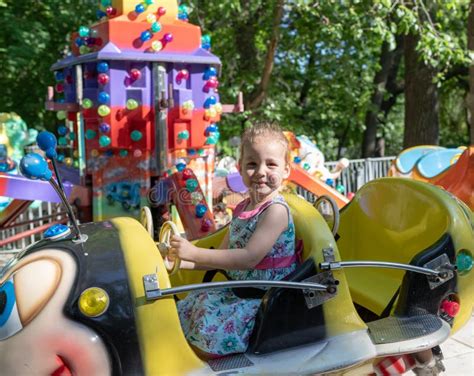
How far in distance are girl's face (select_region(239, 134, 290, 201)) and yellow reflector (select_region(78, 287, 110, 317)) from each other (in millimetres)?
746

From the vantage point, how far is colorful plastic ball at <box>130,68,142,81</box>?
4857 millimetres

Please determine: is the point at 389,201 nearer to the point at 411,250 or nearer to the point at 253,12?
the point at 411,250

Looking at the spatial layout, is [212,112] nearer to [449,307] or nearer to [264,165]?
[264,165]

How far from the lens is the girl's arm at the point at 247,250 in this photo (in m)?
2.01

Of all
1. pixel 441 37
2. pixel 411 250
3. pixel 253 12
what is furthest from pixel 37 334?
pixel 253 12

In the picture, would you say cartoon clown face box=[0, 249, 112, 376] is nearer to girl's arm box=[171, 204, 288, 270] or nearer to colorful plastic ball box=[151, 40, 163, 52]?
girl's arm box=[171, 204, 288, 270]

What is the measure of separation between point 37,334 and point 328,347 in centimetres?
101

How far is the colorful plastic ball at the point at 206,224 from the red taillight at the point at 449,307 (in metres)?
2.42

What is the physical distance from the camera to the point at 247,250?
6.89 feet

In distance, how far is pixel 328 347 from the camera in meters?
2.07

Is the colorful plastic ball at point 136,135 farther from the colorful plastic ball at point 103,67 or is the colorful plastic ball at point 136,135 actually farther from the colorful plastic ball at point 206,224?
the colorful plastic ball at point 206,224

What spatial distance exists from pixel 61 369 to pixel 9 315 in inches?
9.5

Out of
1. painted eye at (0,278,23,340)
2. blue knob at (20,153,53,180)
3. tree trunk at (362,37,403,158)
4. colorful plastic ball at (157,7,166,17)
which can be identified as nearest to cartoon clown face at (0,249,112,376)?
painted eye at (0,278,23,340)

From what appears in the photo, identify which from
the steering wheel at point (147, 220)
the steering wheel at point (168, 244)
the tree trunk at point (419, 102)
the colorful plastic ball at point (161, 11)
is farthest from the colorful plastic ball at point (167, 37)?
the tree trunk at point (419, 102)
